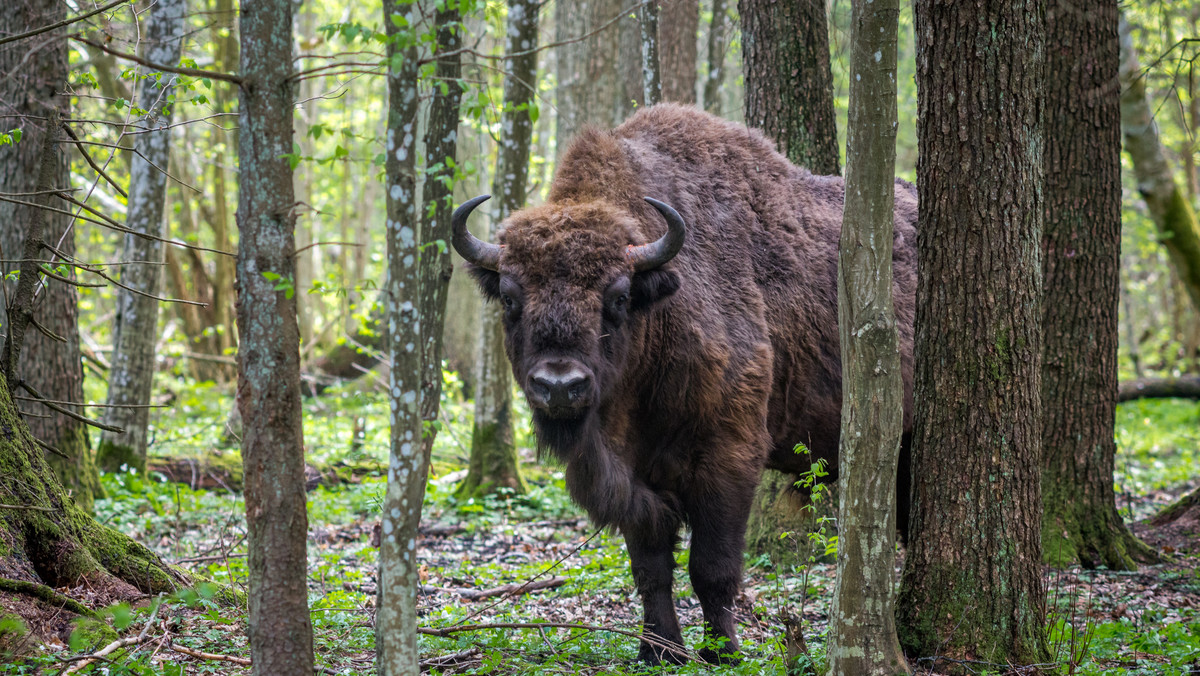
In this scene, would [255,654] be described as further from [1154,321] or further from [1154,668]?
[1154,321]

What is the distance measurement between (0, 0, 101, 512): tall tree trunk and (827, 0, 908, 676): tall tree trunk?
232 inches

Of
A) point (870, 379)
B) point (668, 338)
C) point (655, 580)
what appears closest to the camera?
point (870, 379)

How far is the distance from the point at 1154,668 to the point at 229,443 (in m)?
11.6

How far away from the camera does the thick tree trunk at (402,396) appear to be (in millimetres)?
3436

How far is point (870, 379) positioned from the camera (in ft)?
13.4

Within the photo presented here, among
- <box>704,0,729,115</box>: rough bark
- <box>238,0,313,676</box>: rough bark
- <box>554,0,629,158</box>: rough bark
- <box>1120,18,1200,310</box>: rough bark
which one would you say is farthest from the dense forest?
<box>1120,18,1200,310</box>: rough bark

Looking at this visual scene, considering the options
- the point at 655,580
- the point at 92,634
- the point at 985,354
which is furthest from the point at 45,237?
the point at 985,354

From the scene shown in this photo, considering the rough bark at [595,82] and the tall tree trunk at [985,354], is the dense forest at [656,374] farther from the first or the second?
the rough bark at [595,82]

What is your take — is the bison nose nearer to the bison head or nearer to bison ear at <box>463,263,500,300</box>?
the bison head

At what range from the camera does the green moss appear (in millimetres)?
3871

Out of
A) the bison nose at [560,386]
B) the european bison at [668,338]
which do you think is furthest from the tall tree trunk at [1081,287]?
the bison nose at [560,386]

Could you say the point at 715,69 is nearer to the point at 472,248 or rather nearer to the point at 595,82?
the point at 595,82

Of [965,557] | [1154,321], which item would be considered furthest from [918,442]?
[1154,321]

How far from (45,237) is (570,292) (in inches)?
197
